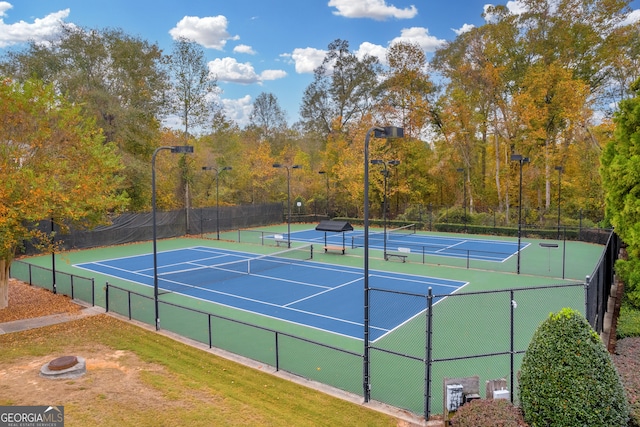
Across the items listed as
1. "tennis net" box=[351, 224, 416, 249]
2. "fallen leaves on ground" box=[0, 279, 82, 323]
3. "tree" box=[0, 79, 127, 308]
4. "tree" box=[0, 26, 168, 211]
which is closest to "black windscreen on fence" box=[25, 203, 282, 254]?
"tree" box=[0, 26, 168, 211]

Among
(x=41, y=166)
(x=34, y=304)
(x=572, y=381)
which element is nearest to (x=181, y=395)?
(x=572, y=381)

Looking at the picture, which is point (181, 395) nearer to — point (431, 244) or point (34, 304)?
point (34, 304)

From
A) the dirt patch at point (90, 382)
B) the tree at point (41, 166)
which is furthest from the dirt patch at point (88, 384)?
the tree at point (41, 166)

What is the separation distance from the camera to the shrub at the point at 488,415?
23.2ft

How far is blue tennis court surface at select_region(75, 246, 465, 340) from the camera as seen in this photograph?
15.5 metres

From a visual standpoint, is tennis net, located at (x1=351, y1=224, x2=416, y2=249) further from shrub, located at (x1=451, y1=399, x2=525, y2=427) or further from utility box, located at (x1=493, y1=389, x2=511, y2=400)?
shrub, located at (x1=451, y1=399, x2=525, y2=427)

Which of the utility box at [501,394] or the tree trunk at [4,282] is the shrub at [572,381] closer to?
the utility box at [501,394]

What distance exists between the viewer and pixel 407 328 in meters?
14.3

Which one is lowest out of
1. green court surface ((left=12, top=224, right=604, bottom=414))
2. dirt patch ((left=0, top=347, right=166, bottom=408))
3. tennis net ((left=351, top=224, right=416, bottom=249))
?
green court surface ((left=12, top=224, right=604, bottom=414))

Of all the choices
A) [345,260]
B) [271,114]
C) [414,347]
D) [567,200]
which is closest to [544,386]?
[414,347]

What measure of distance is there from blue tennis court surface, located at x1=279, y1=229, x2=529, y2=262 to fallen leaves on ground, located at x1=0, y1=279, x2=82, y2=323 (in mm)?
15046

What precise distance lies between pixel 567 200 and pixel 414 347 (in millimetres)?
36275

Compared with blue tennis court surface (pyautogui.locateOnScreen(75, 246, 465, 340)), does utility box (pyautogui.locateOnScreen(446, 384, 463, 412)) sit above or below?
above

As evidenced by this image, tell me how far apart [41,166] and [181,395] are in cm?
944
